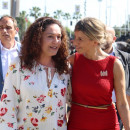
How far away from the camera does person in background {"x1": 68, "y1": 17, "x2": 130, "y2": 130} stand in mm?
2943

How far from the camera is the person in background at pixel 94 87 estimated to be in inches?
116

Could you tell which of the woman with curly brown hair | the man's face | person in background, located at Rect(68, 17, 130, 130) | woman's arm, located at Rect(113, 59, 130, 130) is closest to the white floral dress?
the woman with curly brown hair

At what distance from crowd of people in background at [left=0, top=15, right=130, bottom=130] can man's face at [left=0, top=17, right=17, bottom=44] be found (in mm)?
2063

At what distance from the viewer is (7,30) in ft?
16.7

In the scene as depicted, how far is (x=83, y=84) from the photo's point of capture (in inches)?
116

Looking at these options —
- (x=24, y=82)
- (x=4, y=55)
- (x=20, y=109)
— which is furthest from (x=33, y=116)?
(x=4, y=55)

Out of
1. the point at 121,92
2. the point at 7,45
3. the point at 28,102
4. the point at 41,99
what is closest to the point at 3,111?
the point at 28,102

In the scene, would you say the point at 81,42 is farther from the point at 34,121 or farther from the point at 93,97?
the point at 34,121

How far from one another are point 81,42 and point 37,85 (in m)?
0.60

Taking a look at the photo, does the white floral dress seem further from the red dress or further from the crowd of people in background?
the red dress

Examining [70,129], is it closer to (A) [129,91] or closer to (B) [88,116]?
(B) [88,116]

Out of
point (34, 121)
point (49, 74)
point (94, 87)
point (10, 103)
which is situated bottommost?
point (34, 121)

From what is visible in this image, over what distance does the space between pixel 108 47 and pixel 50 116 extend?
5.72 ft

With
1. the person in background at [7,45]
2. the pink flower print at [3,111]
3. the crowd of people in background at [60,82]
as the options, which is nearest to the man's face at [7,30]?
the person in background at [7,45]
